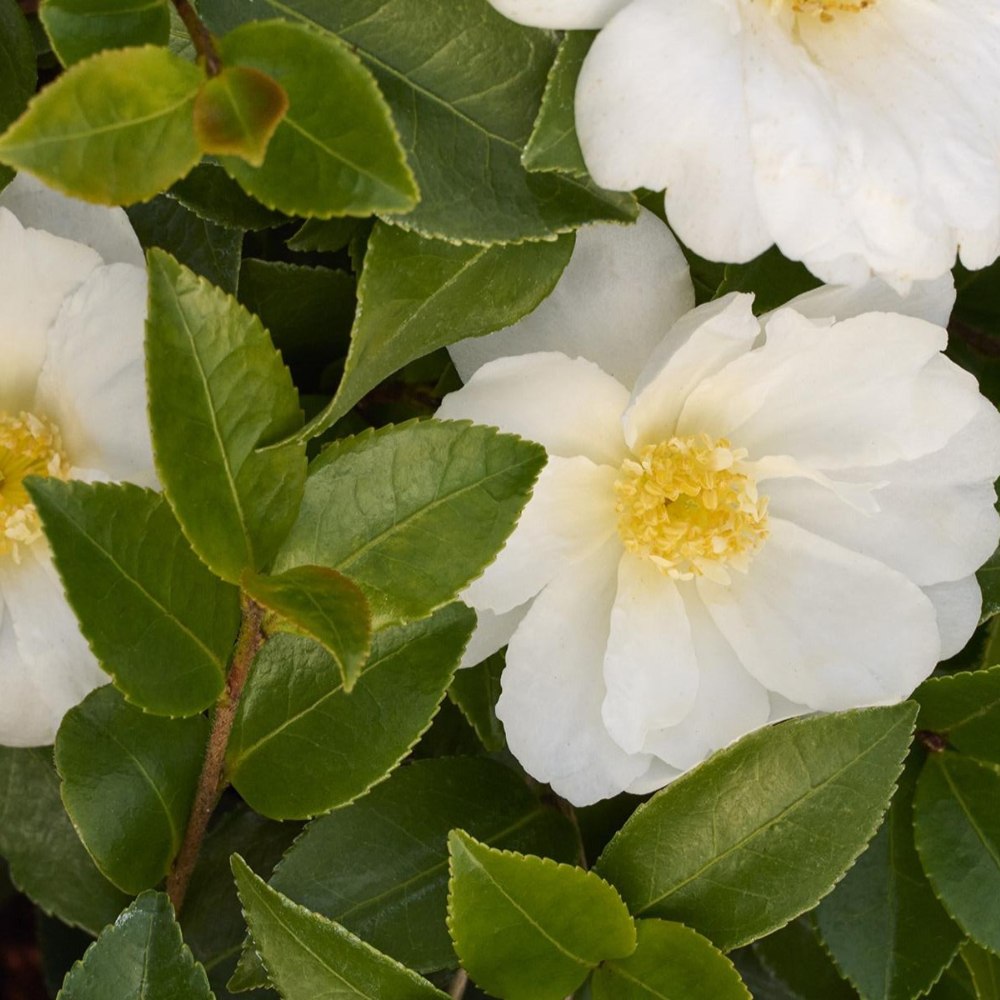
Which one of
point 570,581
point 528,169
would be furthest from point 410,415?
point 528,169

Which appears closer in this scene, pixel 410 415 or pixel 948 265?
A: pixel 948 265

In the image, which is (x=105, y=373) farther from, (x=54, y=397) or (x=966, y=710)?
(x=966, y=710)

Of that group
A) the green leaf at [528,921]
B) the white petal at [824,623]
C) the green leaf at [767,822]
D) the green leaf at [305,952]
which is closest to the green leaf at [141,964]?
the green leaf at [305,952]

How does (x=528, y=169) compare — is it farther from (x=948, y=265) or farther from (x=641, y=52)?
(x=948, y=265)

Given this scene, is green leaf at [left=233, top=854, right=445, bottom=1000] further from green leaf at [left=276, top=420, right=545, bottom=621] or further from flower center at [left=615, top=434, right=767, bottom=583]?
flower center at [left=615, top=434, right=767, bottom=583]

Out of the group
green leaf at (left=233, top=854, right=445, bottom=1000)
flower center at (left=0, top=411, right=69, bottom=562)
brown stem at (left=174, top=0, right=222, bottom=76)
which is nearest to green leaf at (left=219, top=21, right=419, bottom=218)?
brown stem at (left=174, top=0, right=222, bottom=76)

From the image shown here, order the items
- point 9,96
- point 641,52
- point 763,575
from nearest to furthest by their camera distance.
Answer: point 641,52
point 9,96
point 763,575

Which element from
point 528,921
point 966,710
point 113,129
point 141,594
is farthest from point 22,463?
point 966,710
